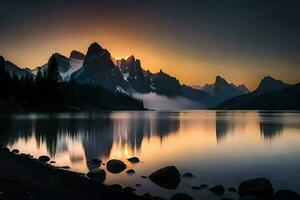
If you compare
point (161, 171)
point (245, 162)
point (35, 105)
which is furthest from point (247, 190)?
point (35, 105)

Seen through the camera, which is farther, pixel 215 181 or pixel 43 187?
pixel 215 181

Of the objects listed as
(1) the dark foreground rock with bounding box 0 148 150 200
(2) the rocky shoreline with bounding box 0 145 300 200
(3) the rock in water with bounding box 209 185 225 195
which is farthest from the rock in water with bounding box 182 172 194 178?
(1) the dark foreground rock with bounding box 0 148 150 200

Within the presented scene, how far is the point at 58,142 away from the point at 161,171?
35.4 m

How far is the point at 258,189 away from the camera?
26078 millimetres

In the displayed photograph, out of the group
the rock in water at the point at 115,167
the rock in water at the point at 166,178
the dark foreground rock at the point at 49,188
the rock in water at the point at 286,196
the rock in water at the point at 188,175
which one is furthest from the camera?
the rock in water at the point at 115,167

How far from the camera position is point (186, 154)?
52.8 meters

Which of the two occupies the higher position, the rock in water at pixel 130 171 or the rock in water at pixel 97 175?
the rock in water at pixel 97 175

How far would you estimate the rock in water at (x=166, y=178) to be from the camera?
30.2 m

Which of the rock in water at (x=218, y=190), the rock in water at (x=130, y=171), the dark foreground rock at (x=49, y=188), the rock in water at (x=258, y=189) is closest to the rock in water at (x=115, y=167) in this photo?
the rock in water at (x=130, y=171)

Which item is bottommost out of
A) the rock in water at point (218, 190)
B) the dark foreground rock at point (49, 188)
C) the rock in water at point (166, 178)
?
the rock in water at point (218, 190)

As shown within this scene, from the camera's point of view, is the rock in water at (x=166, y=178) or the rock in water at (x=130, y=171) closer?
the rock in water at (x=166, y=178)

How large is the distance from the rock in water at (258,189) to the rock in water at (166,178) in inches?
236

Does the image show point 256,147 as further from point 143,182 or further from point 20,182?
point 20,182

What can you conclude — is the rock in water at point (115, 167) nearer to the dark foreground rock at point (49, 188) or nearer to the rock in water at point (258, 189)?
the dark foreground rock at point (49, 188)
